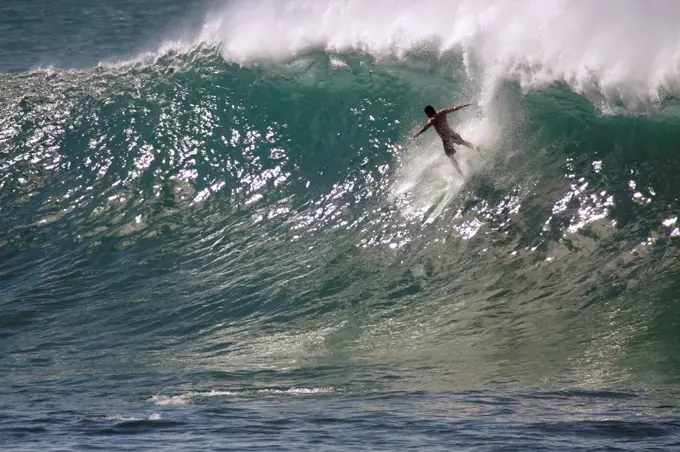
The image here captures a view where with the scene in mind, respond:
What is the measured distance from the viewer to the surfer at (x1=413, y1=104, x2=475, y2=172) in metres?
13.0

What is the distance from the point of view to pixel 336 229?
44.3 ft

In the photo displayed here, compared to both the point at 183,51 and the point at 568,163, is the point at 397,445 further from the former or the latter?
the point at 183,51

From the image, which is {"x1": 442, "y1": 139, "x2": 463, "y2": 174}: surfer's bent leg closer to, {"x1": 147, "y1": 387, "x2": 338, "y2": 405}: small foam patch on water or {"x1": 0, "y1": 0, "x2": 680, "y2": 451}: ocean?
{"x1": 0, "y1": 0, "x2": 680, "y2": 451}: ocean

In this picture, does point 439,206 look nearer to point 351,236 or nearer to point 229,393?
point 351,236

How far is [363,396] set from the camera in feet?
30.9

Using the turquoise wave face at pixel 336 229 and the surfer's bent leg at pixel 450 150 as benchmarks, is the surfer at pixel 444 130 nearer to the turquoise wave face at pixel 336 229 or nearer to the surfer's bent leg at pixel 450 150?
the surfer's bent leg at pixel 450 150

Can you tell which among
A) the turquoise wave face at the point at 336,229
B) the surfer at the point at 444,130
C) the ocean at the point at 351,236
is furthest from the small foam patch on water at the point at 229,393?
the surfer at the point at 444,130

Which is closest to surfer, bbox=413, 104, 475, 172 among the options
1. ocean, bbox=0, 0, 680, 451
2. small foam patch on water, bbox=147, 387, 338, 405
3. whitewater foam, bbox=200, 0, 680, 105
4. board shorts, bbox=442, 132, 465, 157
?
board shorts, bbox=442, 132, 465, 157

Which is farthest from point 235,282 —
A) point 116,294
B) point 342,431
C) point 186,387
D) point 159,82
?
point 159,82

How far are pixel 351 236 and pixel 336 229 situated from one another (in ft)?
0.98

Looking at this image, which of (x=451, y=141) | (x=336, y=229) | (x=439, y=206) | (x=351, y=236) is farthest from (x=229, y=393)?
(x=451, y=141)

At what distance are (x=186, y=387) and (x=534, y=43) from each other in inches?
279

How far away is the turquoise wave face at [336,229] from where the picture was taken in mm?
10883

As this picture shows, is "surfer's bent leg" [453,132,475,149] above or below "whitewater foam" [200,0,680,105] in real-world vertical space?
below
